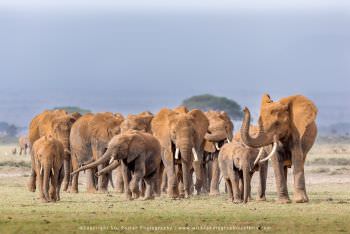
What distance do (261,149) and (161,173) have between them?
599cm

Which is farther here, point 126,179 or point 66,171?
point 66,171

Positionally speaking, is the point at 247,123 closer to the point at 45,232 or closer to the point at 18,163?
the point at 45,232

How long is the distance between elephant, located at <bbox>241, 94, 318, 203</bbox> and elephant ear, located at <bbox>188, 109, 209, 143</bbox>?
11.5ft

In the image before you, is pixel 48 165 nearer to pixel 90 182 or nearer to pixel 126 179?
pixel 126 179

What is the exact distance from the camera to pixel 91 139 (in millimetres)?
35000

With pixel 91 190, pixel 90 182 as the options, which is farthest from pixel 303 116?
pixel 90 182

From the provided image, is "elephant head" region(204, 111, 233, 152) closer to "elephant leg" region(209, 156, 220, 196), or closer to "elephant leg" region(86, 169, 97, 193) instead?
"elephant leg" region(209, 156, 220, 196)

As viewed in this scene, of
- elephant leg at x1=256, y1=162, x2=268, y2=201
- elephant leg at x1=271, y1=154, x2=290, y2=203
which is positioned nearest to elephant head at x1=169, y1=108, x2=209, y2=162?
elephant leg at x1=256, y1=162, x2=268, y2=201

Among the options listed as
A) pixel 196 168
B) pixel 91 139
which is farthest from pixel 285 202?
pixel 91 139

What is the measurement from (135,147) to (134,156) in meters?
0.19

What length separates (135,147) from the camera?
28.7 metres

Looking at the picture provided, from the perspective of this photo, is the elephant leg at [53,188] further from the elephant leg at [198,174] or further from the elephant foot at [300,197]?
the elephant foot at [300,197]

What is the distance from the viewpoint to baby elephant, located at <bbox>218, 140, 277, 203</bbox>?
26750 millimetres

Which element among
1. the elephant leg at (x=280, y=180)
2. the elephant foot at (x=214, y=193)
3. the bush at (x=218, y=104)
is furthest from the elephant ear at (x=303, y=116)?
the bush at (x=218, y=104)
